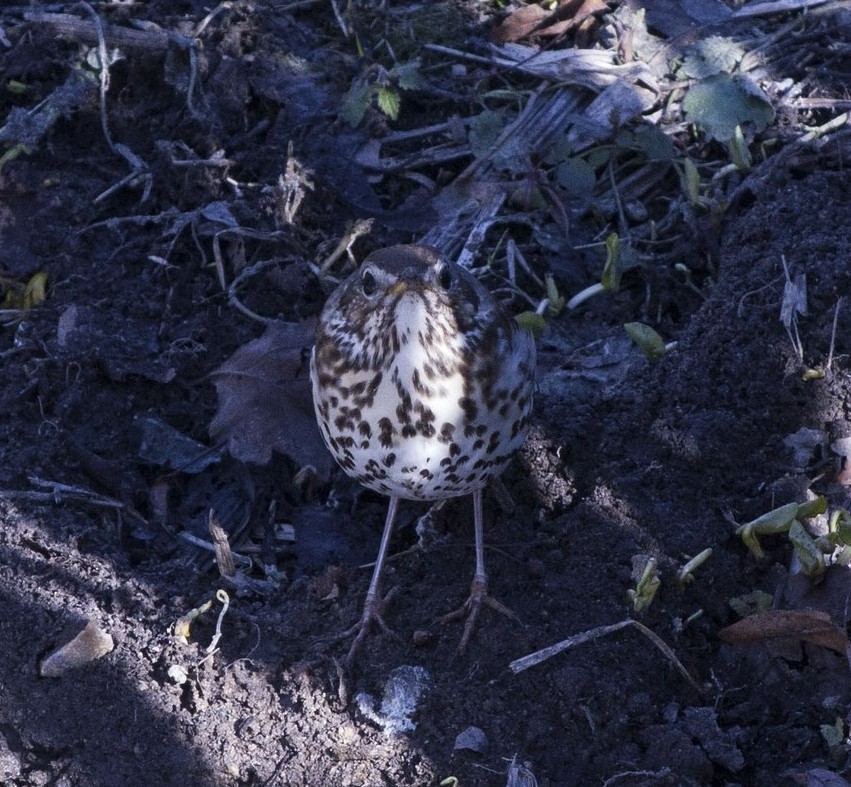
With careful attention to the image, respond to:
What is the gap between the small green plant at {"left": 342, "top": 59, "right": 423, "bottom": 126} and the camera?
5.86 meters

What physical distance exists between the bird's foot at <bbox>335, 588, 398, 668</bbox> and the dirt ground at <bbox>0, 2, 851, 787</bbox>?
0.13ft

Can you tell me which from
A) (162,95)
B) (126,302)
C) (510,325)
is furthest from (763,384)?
(162,95)

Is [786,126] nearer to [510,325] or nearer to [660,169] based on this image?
[660,169]

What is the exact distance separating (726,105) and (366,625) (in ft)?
9.13

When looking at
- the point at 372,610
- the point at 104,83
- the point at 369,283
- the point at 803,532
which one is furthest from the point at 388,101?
the point at 803,532

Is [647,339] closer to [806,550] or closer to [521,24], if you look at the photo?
[806,550]

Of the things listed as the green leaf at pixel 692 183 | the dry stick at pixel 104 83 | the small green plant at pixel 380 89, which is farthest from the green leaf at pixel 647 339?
the dry stick at pixel 104 83

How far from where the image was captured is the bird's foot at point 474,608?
4137 mm

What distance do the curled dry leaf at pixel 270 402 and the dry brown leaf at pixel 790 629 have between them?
1.58 meters

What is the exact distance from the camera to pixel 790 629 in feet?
12.7

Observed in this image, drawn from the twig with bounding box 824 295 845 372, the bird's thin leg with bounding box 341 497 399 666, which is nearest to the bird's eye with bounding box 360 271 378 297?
the bird's thin leg with bounding box 341 497 399 666

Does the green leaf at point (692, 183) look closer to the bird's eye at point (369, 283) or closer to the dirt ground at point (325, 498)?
the dirt ground at point (325, 498)

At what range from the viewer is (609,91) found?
5.84 metres

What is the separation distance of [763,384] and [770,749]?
4.50 ft
